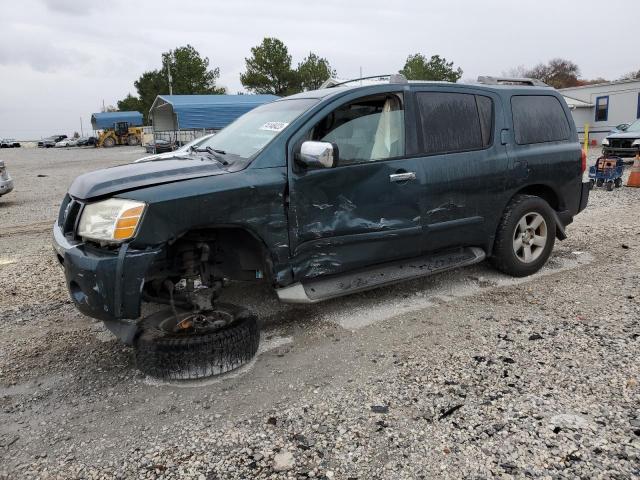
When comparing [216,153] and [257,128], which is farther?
[257,128]

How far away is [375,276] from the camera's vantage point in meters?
4.00

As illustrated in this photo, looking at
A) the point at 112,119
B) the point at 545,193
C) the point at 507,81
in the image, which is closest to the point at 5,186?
the point at 507,81

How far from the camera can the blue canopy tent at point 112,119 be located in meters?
52.0

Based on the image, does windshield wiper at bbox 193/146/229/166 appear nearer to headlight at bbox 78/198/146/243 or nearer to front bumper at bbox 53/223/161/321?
headlight at bbox 78/198/146/243

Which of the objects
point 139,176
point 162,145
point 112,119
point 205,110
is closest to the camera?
point 139,176

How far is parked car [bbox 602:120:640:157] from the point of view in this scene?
14.9 metres

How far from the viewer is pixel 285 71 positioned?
44.8 metres

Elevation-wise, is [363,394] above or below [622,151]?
below

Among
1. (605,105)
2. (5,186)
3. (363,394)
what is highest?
(605,105)

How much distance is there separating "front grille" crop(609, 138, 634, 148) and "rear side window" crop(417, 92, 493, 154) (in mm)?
13102

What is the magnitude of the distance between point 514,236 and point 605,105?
2883 centimetres

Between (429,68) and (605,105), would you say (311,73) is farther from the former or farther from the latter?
(605,105)

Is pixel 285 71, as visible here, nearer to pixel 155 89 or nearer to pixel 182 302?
pixel 155 89

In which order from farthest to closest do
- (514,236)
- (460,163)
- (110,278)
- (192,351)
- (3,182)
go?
(3,182) < (514,236) < (460,163) < (192,351) < (110,278)
